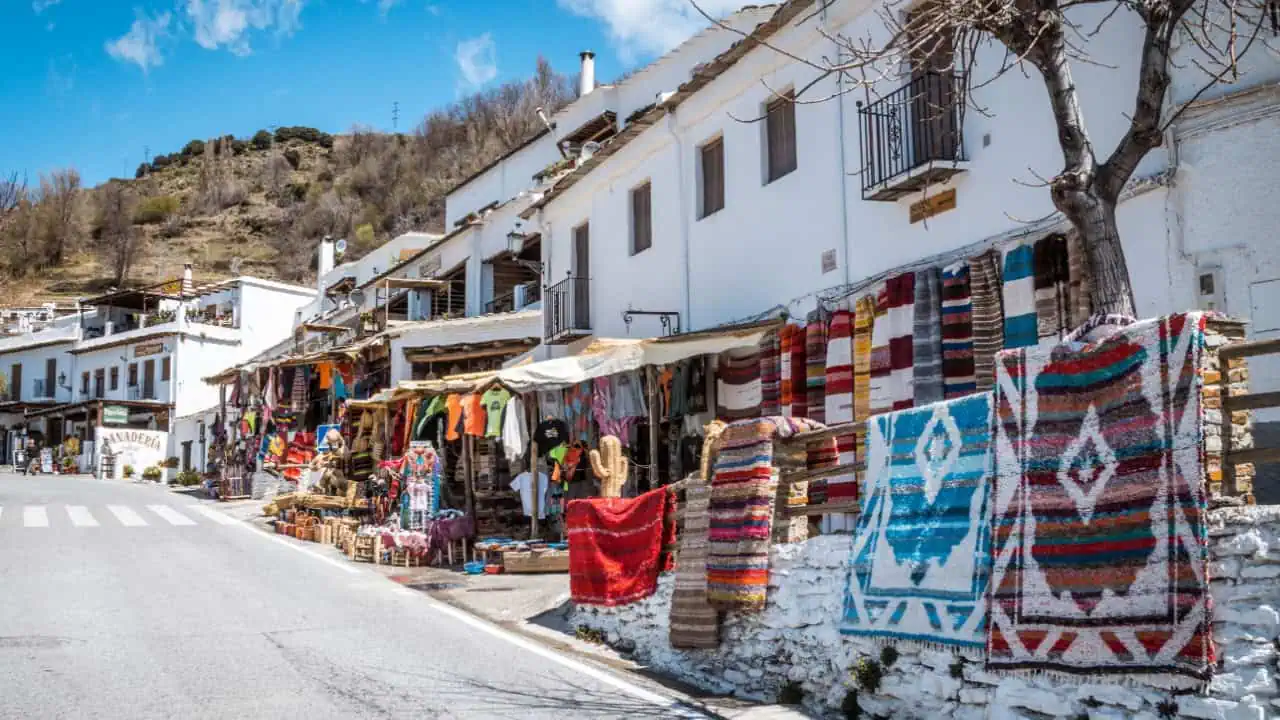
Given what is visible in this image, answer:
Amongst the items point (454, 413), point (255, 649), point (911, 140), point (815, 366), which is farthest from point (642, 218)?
point (255, 649)

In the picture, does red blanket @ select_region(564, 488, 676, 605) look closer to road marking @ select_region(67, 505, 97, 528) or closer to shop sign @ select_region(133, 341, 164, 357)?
road marking @ select_region(67, 505, 97, 528)

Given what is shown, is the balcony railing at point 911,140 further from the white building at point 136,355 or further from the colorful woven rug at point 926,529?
the white building at point 136,355

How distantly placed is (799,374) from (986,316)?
3135 millimetres

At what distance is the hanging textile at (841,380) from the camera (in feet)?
41.0

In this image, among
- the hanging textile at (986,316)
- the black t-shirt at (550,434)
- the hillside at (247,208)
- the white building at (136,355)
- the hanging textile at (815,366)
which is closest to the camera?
the hanging textile at (986,316)

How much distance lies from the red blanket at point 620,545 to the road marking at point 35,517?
595 inches

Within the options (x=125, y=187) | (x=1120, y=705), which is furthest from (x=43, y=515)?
(x=125, y=187)

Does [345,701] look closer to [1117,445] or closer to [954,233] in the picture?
[1117,445]

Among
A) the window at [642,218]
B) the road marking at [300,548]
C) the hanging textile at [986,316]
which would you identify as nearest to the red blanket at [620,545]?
the hanging textile at [986,316]

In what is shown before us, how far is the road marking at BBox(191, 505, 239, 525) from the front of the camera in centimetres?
2514

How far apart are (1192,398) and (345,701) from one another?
19.6ft

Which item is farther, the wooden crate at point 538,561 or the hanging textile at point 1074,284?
the wooden crate at point 538,561

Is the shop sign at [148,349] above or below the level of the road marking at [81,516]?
above

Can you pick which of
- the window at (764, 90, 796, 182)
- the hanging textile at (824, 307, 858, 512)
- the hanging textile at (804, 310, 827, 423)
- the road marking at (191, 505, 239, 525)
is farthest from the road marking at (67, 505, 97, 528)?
the hanging textile at (824, 307, 858, 512)
